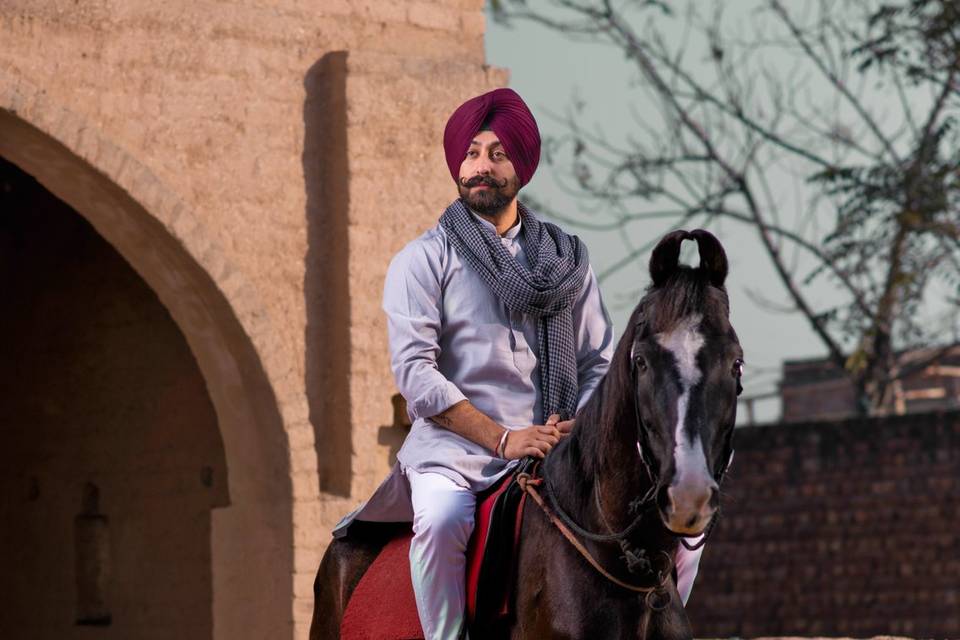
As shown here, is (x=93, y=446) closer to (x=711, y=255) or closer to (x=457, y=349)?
(x=457, y=349)

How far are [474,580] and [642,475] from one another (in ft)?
1.96

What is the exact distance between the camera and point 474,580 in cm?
437

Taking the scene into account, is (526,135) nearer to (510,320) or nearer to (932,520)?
(510,320)

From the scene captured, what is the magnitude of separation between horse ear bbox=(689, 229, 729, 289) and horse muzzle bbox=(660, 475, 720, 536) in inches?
21.4

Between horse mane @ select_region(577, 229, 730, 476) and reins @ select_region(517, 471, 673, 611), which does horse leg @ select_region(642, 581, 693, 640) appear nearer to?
reins @ select_region(517, 471, 673, 611)

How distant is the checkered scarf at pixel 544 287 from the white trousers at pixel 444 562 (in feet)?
1.33

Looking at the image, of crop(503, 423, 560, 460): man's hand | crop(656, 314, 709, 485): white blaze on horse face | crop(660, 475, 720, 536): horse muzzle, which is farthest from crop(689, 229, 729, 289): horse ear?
crop(503, 423, 560, 460): man's hand

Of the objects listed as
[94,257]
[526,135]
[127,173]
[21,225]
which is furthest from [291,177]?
[526,135]

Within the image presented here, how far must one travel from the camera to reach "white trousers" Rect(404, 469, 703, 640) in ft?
14.3

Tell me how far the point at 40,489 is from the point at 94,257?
1695 millimetres

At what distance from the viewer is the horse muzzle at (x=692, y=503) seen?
3.58 metres

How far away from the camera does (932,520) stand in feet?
50.9

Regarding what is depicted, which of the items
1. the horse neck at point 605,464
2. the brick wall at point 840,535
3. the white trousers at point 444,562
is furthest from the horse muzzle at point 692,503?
the brick wall at point 840,535

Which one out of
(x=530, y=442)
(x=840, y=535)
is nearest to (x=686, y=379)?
(x=530, y=442)
